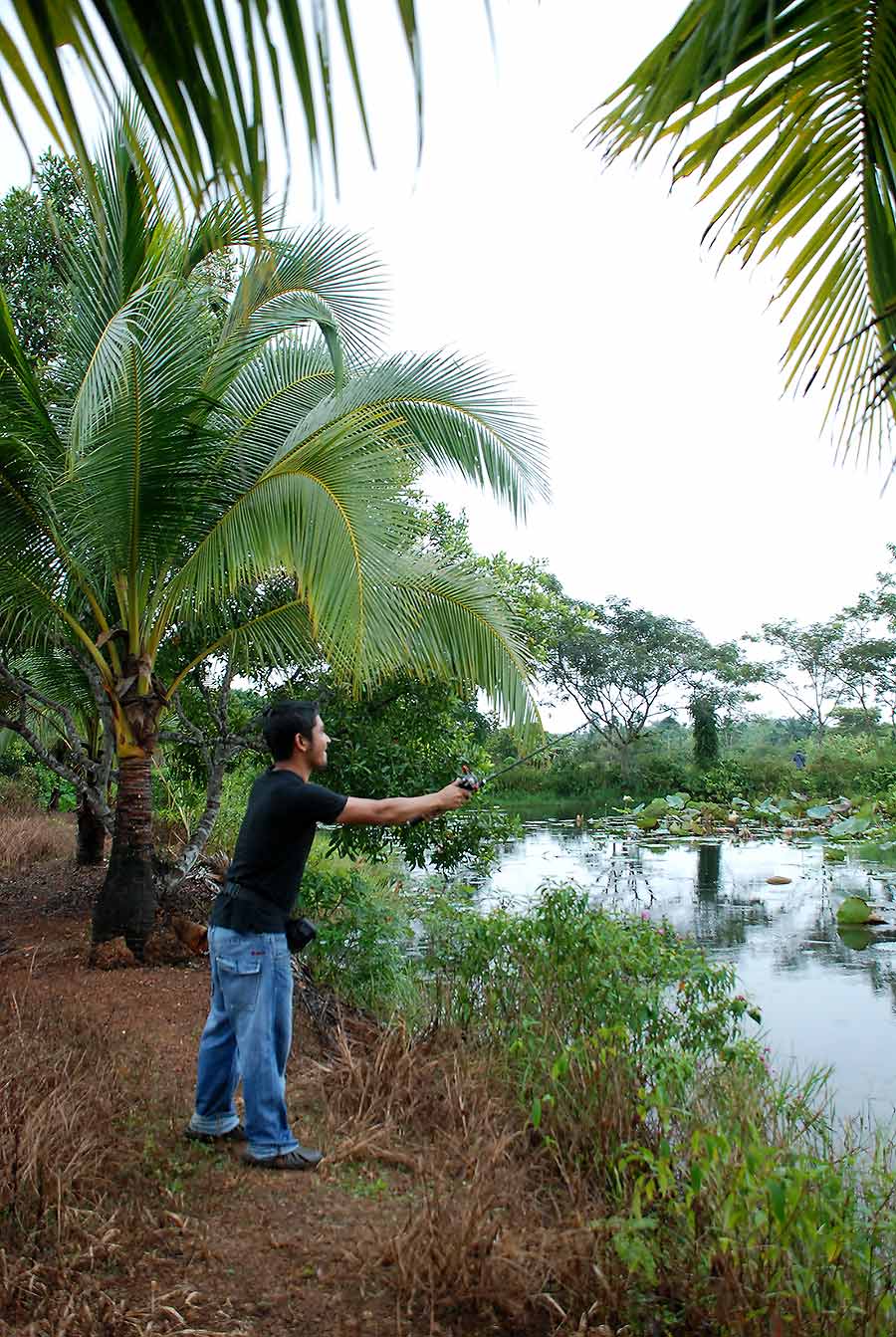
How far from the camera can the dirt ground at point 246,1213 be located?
3.05 metres

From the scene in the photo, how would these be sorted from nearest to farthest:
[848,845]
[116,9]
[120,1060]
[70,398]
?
[116,9], [120,1060], [70,398], [848,845]

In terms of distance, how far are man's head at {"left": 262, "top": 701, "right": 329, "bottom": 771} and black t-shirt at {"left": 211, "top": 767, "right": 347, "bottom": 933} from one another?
0.32ft

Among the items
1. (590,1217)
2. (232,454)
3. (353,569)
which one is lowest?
(590,1217)

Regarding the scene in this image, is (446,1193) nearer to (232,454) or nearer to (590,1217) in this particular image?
(590,1217)

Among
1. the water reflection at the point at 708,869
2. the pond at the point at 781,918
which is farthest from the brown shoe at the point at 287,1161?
the water reflection at the point at 708,869

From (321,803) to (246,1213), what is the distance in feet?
4.66

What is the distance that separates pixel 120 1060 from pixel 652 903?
913 centimetres

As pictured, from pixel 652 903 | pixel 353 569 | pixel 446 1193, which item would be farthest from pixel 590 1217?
pixel 652 903

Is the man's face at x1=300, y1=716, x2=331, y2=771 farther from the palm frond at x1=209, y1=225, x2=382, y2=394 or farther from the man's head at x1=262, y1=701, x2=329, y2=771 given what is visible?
the palm frond at x1=209, y1=225, x2=382, y2=394

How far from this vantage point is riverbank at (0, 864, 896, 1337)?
302 centimetres

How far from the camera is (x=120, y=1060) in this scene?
478cm

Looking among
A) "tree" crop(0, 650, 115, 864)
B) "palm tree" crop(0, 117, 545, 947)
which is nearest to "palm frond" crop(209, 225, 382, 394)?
"palm tree" crop(0, 117, 545, 947)

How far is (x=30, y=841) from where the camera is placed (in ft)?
42.0

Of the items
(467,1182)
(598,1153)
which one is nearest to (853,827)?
(598,1153)
